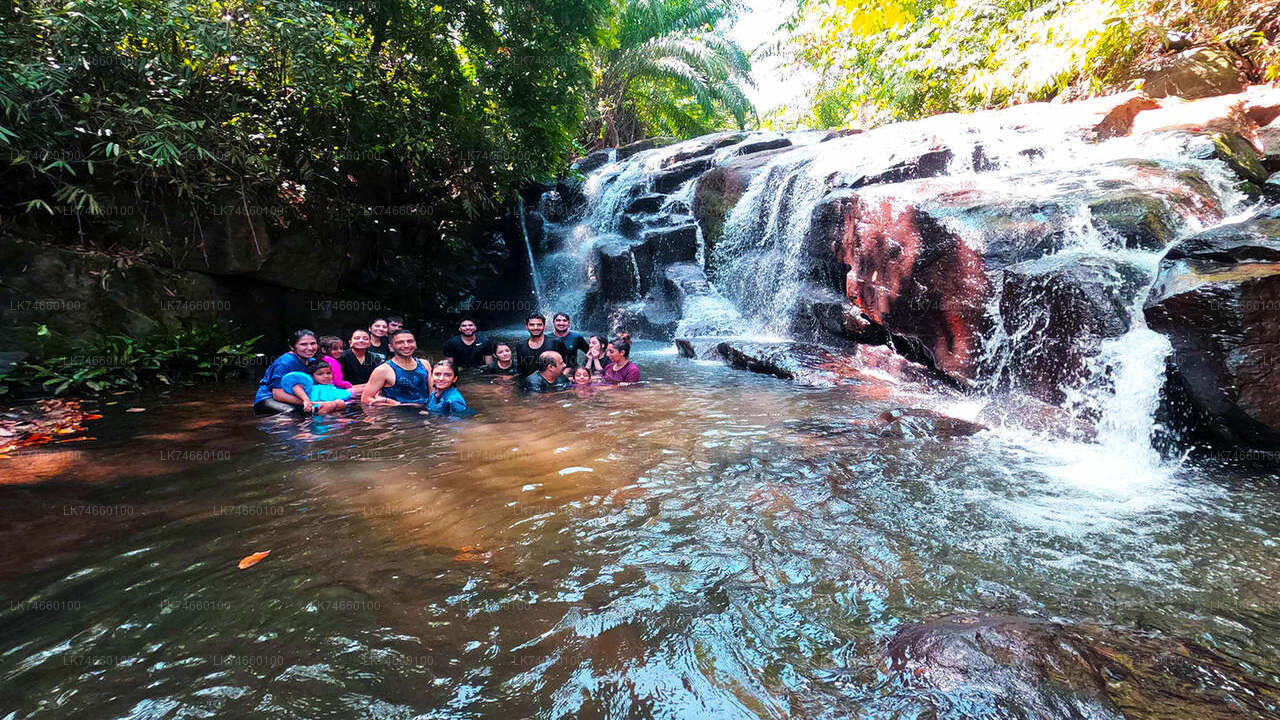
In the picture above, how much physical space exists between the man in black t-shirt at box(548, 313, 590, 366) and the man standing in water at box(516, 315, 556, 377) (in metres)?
0.12

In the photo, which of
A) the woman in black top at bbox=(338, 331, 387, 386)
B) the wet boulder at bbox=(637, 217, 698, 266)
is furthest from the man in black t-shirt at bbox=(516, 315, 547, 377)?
the wet boulder at bbox=(637, 217, 698, 266)

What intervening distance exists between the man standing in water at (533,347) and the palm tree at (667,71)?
605 inches

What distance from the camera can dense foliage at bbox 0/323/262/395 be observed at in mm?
6820

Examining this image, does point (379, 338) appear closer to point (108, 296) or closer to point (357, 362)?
point (357, 362)

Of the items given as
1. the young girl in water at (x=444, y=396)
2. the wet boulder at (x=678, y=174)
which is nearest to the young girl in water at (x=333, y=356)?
the young girl in water at (x=444, y=396)

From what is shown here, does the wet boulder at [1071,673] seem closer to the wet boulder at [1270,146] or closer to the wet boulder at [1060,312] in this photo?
the wet boulder at [1060,312]

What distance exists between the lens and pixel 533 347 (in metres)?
8.08

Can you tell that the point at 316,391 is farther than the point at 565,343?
No

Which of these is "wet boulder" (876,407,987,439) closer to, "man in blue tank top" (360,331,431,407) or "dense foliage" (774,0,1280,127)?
"man in blue tank top" (360,331,431,407)

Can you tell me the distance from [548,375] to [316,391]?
2.68m

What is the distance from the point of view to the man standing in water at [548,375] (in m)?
7.60

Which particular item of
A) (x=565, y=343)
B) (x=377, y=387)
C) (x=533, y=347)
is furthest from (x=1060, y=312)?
(x=377, y=387)

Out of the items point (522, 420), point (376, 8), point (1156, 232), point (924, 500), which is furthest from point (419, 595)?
point (376, 8)

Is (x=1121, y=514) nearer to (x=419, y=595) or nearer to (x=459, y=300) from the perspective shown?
(x=419, y=595)
